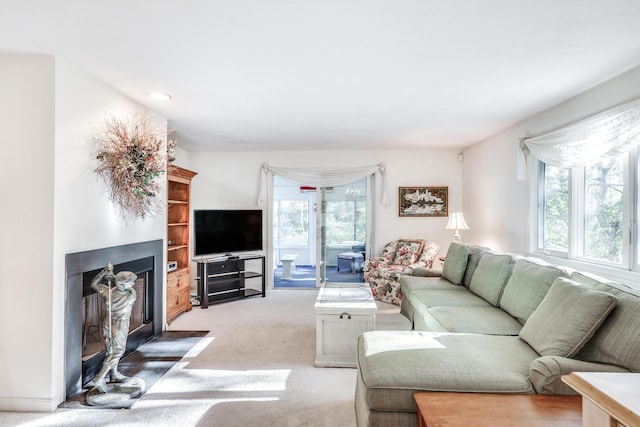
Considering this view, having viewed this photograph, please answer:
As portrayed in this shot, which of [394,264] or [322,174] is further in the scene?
[322,174]

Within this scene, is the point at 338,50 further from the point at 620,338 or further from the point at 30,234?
the point at 30,234

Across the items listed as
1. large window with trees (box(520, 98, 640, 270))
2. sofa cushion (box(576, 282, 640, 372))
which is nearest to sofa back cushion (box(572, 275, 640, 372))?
sofa cushion (box(576, 282, 640, 372))

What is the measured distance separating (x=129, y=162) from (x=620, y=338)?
3.38 m

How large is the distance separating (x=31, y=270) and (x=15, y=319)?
345 millimetres

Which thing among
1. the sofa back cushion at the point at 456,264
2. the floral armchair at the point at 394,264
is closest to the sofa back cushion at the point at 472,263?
the sofa back cushion at the point at 456,264

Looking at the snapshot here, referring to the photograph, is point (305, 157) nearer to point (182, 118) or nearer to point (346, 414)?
point (182, 118)

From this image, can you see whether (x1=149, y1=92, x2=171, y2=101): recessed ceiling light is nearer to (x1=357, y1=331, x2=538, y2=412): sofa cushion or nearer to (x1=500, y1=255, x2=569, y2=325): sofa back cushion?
(x1=357, y1=331, x2=538, y2=412): sofa cushion

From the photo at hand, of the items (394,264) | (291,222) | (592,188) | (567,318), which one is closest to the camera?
(567,318)

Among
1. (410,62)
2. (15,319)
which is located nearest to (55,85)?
(15,319)

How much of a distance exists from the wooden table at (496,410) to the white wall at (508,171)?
7.57ft

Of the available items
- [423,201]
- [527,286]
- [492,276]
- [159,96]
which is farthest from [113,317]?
[423,201]

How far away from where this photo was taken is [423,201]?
5770 millimetres

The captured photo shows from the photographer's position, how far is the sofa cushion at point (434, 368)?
169 centimetres

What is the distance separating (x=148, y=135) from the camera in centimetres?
311
